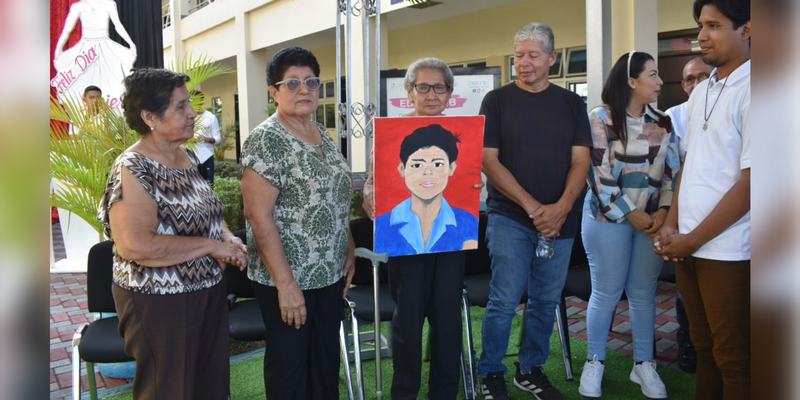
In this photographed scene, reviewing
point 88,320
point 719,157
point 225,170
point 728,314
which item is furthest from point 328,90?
point 728,314

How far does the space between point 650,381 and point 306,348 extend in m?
2.11

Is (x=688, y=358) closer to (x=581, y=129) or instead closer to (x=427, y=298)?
(x=581, y=129)

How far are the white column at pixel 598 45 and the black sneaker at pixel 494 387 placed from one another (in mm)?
3609

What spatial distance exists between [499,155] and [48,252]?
2.84 metres

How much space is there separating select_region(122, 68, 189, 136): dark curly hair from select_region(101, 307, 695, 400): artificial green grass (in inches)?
78.5

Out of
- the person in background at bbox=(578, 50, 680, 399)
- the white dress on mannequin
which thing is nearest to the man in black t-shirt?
the person in background at bbox=(578, 50, 680, 399)

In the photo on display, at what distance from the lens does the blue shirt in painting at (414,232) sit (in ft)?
9.52

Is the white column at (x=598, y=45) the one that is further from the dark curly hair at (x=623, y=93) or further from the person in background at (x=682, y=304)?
the dark curly hair at (x=623, y=93)

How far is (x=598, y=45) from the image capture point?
611 cm

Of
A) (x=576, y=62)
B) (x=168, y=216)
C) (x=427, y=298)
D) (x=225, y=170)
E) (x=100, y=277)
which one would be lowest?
(x=427, y=298)

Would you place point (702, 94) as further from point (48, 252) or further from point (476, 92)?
point (476, 92)

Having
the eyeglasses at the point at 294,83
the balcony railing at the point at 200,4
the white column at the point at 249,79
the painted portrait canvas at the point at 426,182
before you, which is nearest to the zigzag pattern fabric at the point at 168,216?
the eyeglasses at the point at 294,83

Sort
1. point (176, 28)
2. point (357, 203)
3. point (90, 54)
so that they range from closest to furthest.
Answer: point (90, 54) → point (357, 203) → point (176, 28)

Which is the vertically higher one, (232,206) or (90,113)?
(90,113)
